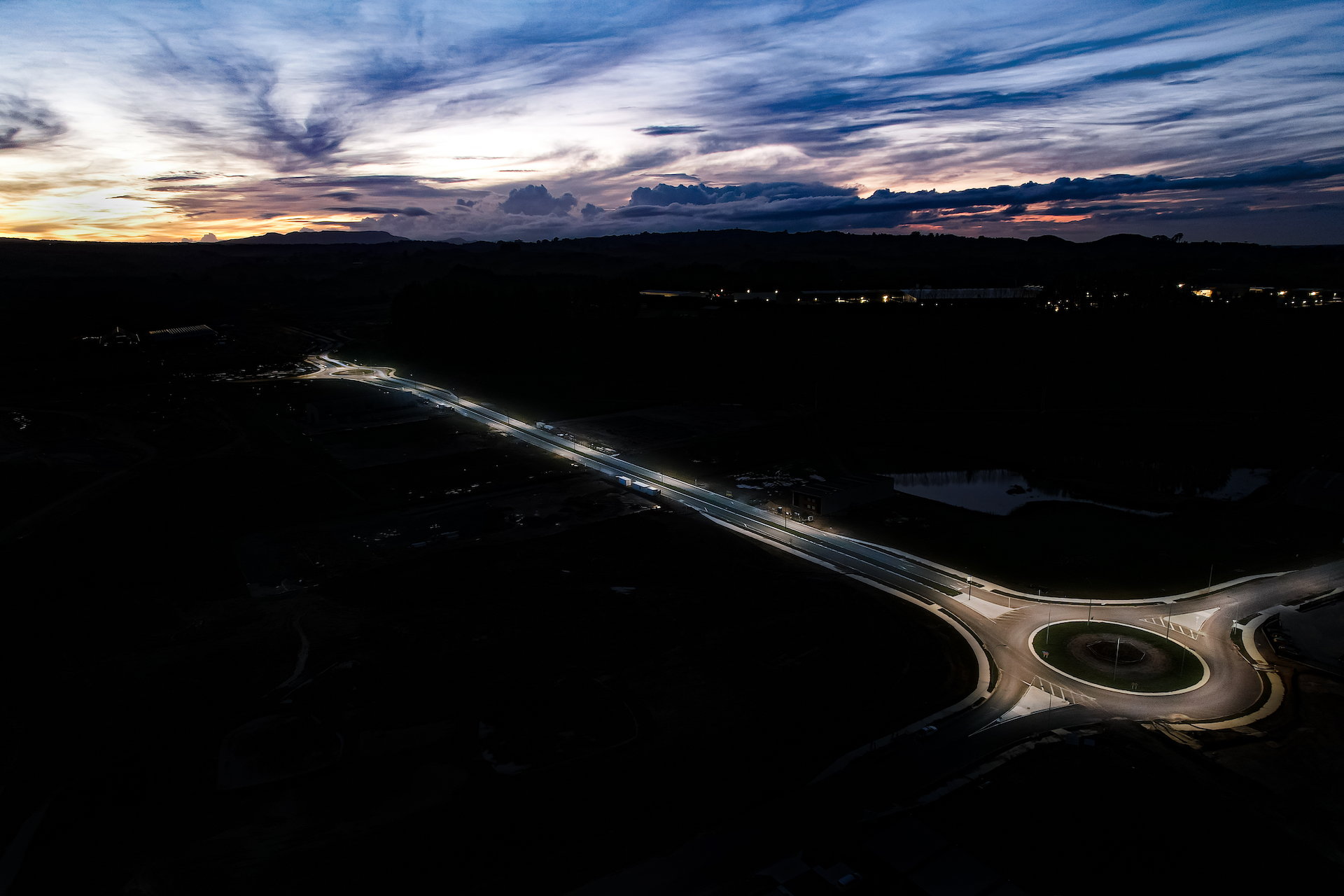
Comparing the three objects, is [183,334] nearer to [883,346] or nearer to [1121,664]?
[883,346]

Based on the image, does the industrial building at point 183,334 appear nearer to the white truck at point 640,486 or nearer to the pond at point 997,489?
the white truck at point 640,486

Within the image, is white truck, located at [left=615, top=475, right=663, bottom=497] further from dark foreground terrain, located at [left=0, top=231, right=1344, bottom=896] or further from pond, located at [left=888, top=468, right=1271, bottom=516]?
pond, located at [left=888, top=468, right=1271, bottom=516]

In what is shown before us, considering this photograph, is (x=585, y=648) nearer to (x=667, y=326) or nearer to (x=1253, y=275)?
(x=667, y=326)

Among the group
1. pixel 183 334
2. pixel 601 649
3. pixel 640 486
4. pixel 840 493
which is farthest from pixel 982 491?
pixel 183 334

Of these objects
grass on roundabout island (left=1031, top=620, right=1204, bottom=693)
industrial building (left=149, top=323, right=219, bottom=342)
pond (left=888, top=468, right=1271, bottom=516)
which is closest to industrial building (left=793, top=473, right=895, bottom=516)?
pond (left=888, top=468, right=1271, bottom=516)

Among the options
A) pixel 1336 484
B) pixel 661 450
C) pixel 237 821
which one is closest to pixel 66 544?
pixel 237 821
